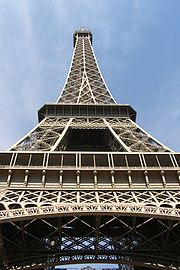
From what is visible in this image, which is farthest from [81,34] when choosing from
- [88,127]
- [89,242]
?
[89,242]

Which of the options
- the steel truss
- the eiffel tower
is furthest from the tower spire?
the eiffel tower

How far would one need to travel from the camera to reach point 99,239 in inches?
869

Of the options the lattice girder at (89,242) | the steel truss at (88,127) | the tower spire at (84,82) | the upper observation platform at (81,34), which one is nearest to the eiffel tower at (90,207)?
the lattice girder at (89,242)

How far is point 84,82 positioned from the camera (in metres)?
45.0

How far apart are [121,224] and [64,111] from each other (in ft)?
51.4

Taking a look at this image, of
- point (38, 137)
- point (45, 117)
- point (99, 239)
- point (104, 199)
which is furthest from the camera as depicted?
point (45, 117)

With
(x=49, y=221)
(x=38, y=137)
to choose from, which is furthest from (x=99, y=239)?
(x=38, y=137)

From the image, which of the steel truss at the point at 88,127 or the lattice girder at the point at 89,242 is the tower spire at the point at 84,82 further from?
the lattice girder at the point at 89,242

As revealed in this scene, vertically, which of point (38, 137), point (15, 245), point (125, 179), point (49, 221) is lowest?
point (15, 245)

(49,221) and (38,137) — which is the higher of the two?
(38,137)

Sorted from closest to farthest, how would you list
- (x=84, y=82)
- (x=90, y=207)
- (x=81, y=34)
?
(x=90, y=207) → (x=84, y=82) → (x=81, y=34)

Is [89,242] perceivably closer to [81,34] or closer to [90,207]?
[90,207]

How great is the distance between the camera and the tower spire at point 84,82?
40375 millimetres

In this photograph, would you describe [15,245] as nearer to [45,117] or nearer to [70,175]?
[70,175]
